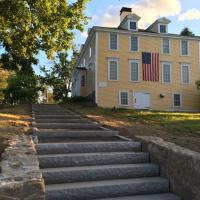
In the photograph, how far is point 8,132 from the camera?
8.37 meters

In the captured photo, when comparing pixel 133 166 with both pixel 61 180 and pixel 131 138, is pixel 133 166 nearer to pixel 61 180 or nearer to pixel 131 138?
pixel 61 180

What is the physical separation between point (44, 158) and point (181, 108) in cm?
2491

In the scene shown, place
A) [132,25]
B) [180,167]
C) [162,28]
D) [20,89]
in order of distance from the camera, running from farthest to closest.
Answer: [20,89]
[162,28]
[132,25]
[180,167]

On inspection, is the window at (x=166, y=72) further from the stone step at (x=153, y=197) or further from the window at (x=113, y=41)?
the stone step at (x=153, y=197)

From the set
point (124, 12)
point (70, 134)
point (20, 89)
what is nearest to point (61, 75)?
point (20, 89)

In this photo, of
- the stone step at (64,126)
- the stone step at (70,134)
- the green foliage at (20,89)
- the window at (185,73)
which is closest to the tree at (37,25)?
the stone step at (64,126)

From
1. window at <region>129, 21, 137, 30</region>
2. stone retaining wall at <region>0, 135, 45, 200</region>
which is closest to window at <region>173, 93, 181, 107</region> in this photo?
window at <region>129, 21, 137, 30</region>

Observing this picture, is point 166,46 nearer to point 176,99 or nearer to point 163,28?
point 163,28

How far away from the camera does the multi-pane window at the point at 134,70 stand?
28527 millimetres

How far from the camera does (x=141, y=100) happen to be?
2856 centimetres

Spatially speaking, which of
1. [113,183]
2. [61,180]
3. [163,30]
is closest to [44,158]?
[61,180]

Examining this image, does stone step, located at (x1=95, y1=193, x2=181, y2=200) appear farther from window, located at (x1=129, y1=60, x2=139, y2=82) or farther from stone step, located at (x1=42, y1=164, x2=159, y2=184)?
window, located at (x1=129, y1=60, x2=139, y2=82)

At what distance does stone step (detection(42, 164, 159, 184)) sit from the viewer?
5.55 m

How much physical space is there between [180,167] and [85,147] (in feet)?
7.14
